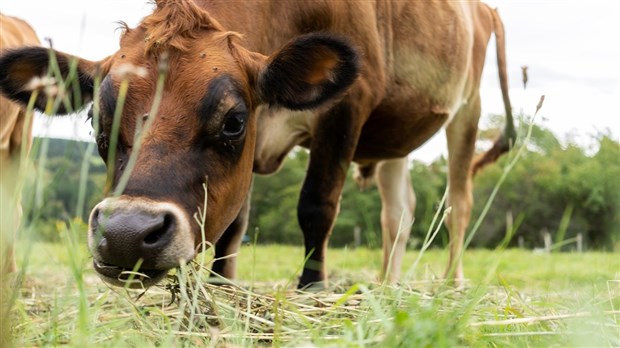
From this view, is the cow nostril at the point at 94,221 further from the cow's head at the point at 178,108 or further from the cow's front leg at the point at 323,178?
the cow's front leg at the point at 323,178

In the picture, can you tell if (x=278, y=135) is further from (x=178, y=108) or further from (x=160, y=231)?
(x=160, y=231)

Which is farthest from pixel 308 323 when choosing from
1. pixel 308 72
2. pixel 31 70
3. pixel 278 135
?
pixel 278 135

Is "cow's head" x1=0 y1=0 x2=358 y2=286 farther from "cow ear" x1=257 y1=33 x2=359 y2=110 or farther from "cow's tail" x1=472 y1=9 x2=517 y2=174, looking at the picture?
"cow's tail" x1=472 y1=9 x2=517 y2=174

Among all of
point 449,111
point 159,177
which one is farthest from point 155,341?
point 449,111

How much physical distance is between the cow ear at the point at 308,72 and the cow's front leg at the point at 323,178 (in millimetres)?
684

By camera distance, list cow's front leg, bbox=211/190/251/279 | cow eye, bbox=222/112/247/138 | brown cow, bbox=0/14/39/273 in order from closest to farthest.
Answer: cow eye, bbox=222/112/247/138 → cow's front leg, bbox=211/190/251/279 → brown cow, bbox=0/14/39/273

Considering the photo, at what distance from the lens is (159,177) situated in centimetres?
304

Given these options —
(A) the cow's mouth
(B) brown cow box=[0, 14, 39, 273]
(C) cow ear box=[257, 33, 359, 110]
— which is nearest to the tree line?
(B) brown cow box=[0, 14, 39, 273]

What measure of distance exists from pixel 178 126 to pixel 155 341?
3.46 feet

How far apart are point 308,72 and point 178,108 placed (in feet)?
2.99

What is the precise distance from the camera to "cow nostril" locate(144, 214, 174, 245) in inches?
112

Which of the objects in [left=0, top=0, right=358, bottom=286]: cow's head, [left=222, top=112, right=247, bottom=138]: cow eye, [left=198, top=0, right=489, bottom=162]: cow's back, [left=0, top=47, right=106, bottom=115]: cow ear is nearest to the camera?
[left=0, top=0, right=358, bottom=286]: cow's head

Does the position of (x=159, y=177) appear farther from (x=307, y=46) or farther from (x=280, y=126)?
(x=280, y=126)

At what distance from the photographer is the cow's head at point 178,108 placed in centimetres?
288
